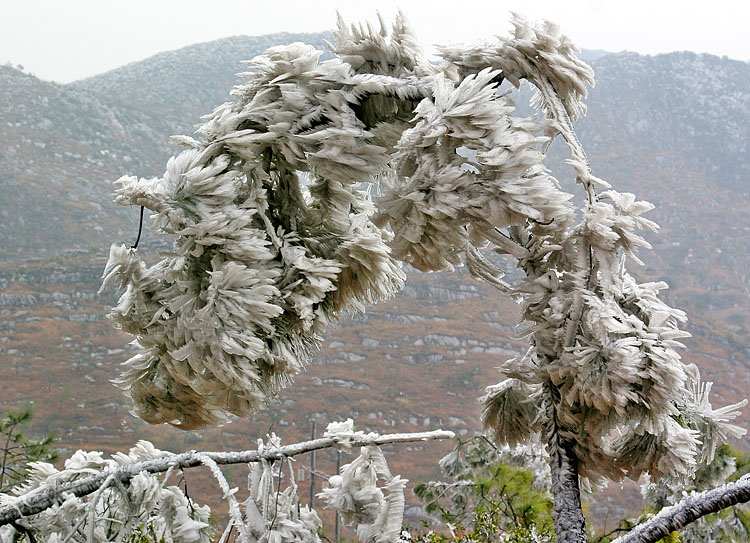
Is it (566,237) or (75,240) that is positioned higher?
(566,237)

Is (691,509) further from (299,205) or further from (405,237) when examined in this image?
(299,205)

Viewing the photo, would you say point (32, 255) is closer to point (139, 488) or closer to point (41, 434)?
point (41, 434)

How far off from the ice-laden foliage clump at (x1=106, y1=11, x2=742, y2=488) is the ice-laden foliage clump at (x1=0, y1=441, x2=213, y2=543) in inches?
6.9

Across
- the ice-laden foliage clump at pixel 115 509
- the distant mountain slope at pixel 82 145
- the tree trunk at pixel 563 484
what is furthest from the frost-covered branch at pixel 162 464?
the distant mountain slope at pixel 82 145

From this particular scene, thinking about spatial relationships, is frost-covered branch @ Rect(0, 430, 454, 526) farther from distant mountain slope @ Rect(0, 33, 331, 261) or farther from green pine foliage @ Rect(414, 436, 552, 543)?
distant mountain slope @ Rect(0, 33, 331, 261)

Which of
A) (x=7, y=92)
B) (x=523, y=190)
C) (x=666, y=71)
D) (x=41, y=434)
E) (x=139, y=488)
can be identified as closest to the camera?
(x=523, y=190)

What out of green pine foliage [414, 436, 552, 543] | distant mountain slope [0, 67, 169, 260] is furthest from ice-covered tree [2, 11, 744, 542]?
distant mountain slope [0, 67, 169, 260]

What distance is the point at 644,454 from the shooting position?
985 millimetres

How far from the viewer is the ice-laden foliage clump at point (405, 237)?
871mm

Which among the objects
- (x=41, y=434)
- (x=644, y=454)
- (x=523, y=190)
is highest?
(x=523, y=190)

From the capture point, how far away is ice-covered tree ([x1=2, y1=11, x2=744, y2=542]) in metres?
0.87

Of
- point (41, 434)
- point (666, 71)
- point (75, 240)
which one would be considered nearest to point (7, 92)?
point (75, 240)

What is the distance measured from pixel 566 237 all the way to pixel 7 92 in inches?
1153

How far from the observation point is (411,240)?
920 millimetres
